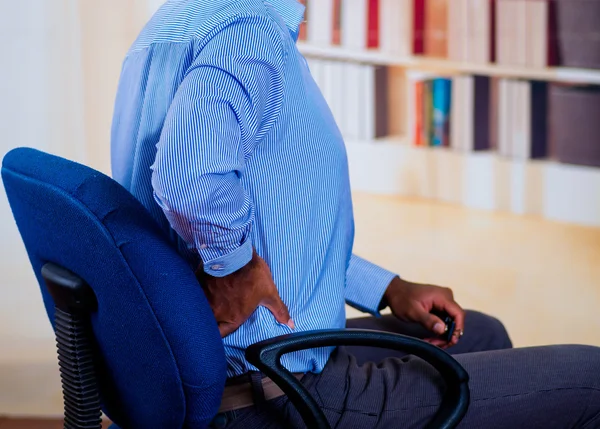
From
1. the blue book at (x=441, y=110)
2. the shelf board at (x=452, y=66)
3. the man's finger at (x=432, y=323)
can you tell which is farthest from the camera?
the blue book at (x=441, y=110)

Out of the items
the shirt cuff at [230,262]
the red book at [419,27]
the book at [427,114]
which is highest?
the red book at [419,27]

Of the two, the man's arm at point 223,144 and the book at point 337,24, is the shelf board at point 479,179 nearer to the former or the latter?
the book at point 337,24

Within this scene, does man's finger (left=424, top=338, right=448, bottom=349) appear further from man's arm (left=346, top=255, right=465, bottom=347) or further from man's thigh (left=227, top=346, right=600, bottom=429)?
man's thigh (left=227, top=346, right=600, bottom=429)

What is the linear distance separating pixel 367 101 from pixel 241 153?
3278 mm

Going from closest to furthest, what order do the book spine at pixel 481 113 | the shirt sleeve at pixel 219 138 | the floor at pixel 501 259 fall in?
the shirt sleeve at pixel 219 138 < the floor at pixel 501 259 < the book spine at pixel 481 113

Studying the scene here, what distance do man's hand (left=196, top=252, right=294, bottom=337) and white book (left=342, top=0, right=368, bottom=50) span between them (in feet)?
10.6

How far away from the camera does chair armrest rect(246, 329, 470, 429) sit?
113 cm

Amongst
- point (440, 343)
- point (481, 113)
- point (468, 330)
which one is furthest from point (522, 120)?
point (440, 343)

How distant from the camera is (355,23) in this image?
4.27m

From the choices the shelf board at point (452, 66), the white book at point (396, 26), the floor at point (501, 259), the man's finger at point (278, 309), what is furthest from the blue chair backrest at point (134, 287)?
the white book at point (396, 26)

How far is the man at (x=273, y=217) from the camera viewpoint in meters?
1.07

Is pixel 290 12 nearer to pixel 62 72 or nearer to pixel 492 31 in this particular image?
pixel 62 72

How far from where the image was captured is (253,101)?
3.55ft

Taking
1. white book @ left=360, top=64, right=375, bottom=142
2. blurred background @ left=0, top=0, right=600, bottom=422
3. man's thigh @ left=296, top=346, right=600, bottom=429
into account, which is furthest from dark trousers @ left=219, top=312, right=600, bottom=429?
white book @ left=360, top=64, right=375, bottom=142
